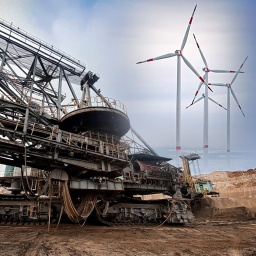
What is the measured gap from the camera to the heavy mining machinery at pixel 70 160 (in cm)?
1235

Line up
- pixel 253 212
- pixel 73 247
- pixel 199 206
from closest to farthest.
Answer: pixel 73 247 < pixel 253 212 < pixel 199 206

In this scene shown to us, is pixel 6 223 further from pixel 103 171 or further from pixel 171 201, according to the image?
pixel 171 201

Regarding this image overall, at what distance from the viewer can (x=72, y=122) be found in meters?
18.5

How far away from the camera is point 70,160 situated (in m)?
13.1

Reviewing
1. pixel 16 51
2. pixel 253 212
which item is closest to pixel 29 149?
pixel 16 51

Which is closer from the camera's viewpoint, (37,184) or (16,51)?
(37,184)

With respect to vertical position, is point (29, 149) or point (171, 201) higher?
point (29, 149)

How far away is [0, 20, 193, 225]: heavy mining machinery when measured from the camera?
1235 centimetres

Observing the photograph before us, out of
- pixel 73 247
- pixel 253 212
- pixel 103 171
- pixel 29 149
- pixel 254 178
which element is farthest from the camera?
pixel 254 178

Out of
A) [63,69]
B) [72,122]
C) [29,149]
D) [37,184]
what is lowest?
[37,184]

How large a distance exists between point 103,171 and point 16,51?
1426 centimetres

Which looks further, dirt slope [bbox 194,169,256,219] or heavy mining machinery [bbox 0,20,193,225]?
Result: dirt slope [bbox 194,169,256,219]

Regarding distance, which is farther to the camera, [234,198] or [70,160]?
[234,198]

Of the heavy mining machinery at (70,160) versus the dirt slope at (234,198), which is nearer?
the heavy mining machinery at (70,160)
